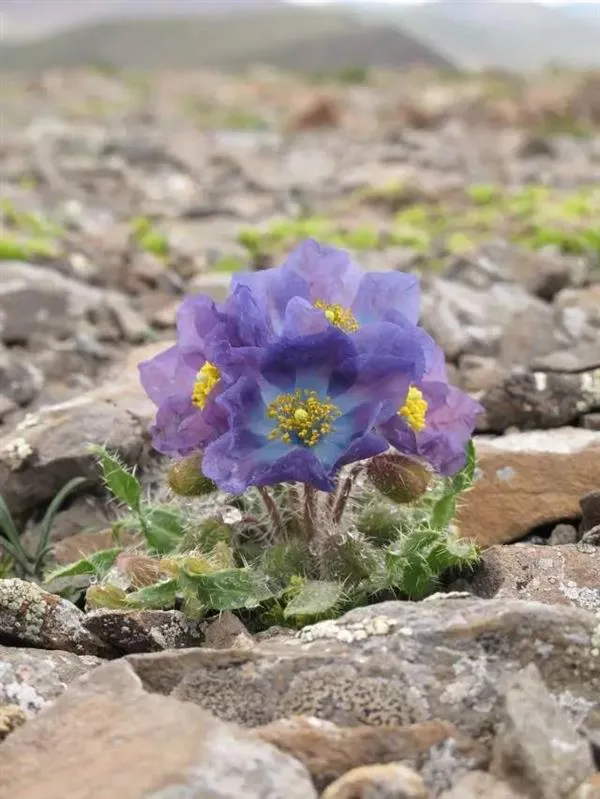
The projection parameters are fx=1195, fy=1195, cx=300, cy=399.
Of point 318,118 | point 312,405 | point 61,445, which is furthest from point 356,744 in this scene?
point 318,118

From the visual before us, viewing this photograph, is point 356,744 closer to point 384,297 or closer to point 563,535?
point 384,297

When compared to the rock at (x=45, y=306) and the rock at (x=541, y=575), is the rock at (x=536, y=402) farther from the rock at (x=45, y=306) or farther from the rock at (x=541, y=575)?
the rock at (x=45, y=306)

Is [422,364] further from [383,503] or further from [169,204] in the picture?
[169,204]

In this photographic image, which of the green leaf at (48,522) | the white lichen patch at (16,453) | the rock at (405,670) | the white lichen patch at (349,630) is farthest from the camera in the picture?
the white lichen patch at (16,453)

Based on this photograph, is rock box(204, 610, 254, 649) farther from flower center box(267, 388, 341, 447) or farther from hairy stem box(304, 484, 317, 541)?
flower center box(267, 388, 341, 447)

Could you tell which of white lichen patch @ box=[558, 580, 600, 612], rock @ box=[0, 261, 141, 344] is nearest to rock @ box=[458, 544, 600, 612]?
white lichen patch @ box=[558, 580, 600, 612]

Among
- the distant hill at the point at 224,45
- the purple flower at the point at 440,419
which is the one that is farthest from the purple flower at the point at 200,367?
the distant hill at the point at 224,45
